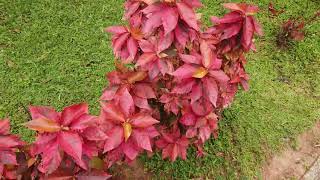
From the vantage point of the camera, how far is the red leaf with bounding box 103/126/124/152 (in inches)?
78.7

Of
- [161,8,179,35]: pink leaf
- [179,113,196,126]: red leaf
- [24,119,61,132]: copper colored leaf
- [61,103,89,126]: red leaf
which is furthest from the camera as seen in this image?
[179,113,196,126]: red leaf

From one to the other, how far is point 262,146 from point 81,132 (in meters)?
1.90

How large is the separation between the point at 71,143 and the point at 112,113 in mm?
338

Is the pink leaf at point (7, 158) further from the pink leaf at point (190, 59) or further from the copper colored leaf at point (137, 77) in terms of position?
the pink leaf at point (190, 59)

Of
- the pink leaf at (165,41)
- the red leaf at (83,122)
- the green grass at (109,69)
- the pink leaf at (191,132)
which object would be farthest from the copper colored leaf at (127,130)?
the green grass at (109,69)

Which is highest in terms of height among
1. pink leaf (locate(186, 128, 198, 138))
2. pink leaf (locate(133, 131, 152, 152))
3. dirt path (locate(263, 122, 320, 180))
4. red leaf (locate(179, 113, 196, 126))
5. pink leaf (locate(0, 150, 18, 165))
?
pink leaf (locate(0, 150, 18, 165))

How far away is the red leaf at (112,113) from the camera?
199cm

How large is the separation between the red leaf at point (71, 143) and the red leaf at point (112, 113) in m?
0.29

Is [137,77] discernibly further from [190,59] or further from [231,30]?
[231,30]

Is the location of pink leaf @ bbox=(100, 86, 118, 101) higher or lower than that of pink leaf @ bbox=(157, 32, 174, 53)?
lower

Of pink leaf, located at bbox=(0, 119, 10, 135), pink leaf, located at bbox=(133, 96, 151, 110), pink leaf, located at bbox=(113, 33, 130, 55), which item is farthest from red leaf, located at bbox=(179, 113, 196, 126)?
pink leaf, located at bbox=(0, 119, 10, 135)

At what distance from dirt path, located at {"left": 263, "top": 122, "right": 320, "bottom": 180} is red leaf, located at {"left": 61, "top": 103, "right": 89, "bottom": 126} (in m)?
1.90

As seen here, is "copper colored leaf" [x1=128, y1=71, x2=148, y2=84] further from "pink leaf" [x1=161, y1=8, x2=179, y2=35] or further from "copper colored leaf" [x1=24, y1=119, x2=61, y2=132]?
"copper colored leaf" [x1=24, y1=119, x2=61, y2=132]

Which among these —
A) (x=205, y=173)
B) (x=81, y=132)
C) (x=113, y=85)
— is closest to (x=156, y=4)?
(x=113, y=85)
